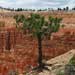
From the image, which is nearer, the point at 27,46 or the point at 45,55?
the point at 45,55

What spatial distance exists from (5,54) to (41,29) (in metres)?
5.83

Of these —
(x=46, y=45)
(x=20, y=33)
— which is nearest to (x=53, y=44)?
(x=46, y=45)

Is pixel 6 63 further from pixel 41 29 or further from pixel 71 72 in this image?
pixel 71 72

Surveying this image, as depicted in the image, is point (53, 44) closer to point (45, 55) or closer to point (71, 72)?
point (45, 55)

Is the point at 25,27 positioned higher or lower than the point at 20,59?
higher

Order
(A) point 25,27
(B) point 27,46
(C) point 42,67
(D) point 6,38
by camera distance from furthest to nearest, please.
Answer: (D) point 6,38, (B) point 27,46, (A) point 25,27, (C) point 42,67

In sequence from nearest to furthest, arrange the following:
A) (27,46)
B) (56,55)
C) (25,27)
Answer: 1. (25,27)
2. (56,55)
3. (27,46)

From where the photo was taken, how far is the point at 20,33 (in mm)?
38188

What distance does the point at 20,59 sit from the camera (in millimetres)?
29531

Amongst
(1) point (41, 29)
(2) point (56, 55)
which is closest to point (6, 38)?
(2) point (56, 55)

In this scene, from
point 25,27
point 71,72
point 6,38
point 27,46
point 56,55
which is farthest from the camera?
point 6,38

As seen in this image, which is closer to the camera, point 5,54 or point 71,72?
point 71,72

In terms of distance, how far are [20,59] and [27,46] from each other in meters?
3.85

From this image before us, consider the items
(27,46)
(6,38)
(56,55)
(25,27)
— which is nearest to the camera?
(25,27)
